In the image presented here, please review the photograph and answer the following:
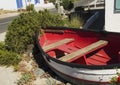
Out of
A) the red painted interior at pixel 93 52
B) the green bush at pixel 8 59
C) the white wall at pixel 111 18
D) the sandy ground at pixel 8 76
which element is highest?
the white wall at pixel 111 18

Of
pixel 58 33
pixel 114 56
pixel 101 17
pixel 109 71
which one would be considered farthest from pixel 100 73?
pixel 101 17

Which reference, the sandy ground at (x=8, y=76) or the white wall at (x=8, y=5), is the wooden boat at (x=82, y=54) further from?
the white wall at (x=8, y=5)

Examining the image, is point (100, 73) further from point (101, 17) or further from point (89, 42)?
point (101, 17)

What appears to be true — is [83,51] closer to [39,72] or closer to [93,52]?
[93,52]

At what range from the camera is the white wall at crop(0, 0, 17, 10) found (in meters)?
51.6

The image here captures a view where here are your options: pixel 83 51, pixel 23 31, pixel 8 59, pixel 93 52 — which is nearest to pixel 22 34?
pixel 23 31

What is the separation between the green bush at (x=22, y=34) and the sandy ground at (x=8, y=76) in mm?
1444

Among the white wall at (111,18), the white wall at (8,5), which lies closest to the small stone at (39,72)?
the white wall at (111,18)

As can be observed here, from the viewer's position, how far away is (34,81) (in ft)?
33.5

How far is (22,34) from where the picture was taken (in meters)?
12.9

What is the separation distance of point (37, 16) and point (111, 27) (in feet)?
12.5

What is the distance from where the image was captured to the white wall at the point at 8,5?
169 feet

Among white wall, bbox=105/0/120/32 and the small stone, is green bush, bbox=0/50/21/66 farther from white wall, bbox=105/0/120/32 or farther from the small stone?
white wall, bbox=105/0/120/32

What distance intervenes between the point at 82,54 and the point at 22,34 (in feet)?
13.4
